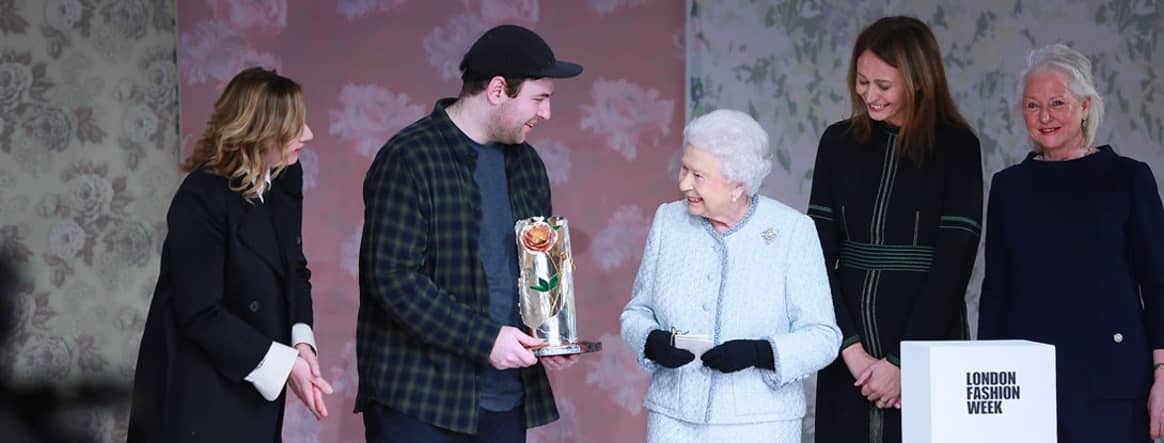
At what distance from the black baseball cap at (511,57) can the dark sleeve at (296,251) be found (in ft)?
1.56

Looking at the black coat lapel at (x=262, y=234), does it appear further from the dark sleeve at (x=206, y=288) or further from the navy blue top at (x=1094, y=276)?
the navy blue top at (x=1094, y=276)

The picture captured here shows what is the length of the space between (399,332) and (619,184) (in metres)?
1.92

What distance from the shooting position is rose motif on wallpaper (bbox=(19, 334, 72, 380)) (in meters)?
4.36

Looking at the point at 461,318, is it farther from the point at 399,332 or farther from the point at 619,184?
the point at 619,184

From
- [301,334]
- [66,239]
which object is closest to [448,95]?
[66,239]

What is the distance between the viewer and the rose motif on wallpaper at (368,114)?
4746 millimetres

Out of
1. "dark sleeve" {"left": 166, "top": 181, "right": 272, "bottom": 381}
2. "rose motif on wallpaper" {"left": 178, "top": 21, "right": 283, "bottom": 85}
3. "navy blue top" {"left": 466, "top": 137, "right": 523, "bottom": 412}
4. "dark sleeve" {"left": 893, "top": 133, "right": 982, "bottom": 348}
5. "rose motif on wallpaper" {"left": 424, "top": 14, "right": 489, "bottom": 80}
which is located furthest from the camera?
"rose motif on wallpaper" {"left": 424, "top": 14, "right": 489, "bottom": 80}

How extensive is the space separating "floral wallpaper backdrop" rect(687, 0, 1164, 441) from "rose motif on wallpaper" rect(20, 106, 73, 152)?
205 cm

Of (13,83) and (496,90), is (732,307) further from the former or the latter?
(13,83)

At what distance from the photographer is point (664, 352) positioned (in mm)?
2912

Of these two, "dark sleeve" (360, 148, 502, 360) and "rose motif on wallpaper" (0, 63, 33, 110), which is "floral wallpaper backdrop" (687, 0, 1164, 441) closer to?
"dark sleeve" (360, 148, 502, 360)

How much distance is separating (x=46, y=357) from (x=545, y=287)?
7.21 feet

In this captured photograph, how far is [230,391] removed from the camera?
9.56 feet

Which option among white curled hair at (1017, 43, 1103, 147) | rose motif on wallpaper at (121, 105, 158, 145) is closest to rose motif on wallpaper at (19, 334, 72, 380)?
rose motif on wallpaper at (121, 105, 158, 145)
